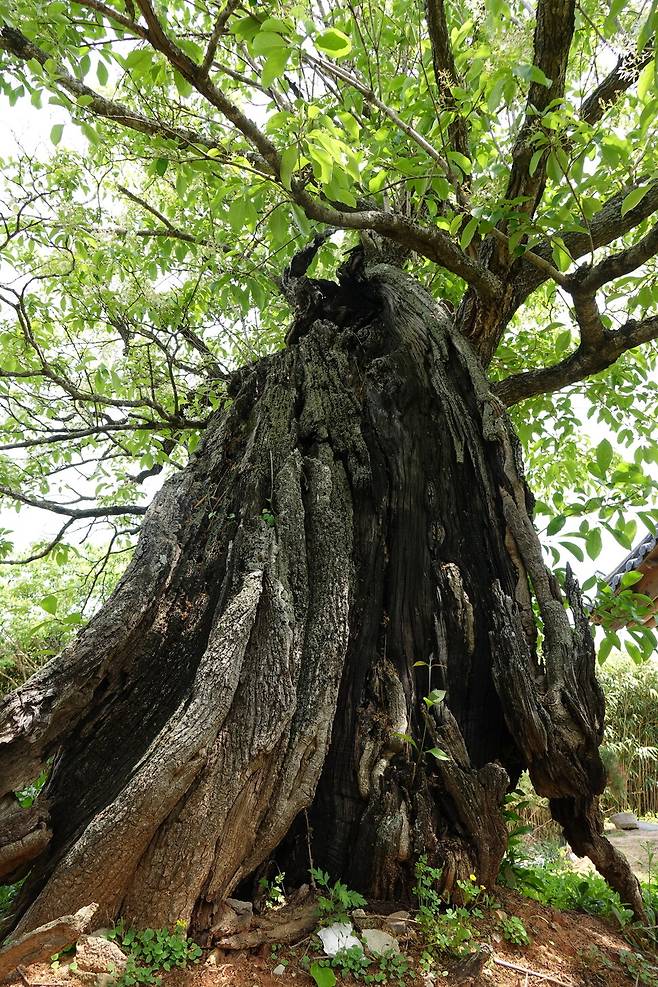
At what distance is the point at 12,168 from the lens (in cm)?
492

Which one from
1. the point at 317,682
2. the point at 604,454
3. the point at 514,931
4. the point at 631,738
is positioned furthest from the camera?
the point at 631,738

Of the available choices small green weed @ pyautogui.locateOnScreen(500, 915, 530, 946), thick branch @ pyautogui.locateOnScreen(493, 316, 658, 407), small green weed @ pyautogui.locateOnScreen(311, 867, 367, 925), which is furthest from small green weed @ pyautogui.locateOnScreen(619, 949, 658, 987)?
thick branch @ pyautogui.locateOnScreen(493, 316, 658, 407)

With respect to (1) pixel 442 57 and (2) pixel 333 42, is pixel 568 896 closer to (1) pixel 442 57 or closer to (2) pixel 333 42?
(2) pixel 333 42

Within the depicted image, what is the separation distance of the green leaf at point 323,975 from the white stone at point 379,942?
0.16m

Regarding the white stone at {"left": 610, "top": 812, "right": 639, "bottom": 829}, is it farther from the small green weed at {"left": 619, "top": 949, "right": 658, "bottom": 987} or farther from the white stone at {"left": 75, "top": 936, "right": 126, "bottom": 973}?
the white stone at {"left": 75, "top": 936, "right": 126, "bottom": 973}

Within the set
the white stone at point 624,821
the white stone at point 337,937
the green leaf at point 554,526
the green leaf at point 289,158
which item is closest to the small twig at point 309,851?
the white stone at point 337,937

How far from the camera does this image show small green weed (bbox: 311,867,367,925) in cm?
194

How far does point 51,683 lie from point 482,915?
67.1 inches

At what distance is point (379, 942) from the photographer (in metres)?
1.87

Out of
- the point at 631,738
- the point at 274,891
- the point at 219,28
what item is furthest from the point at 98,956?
the point at 631,738

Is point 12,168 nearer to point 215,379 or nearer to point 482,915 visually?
point 215,379

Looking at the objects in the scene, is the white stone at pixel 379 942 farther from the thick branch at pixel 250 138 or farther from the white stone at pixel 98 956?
the thick branch at pixel 250 138

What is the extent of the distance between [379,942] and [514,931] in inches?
20.8

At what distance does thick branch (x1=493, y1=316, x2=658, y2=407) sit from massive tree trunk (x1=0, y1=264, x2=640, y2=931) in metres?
1.26
